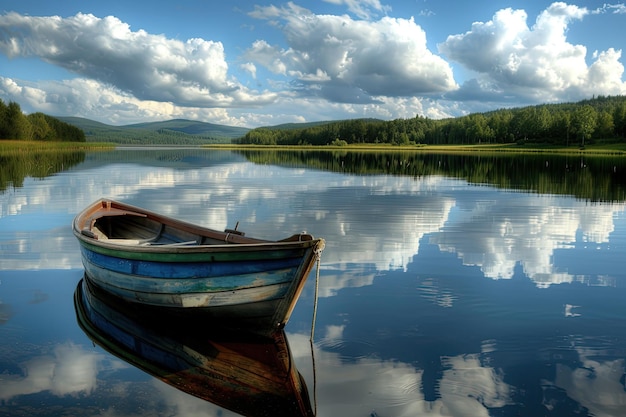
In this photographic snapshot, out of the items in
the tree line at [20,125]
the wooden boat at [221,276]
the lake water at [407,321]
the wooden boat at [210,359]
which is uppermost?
the tree line at [20,125]

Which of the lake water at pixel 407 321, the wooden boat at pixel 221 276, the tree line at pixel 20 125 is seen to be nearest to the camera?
the lake water at pixel 407 321

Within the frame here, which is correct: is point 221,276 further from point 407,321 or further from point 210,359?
point 407,321

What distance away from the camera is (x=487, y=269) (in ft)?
55.4

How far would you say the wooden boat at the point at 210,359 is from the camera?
8876mm

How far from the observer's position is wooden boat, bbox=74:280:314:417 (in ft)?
29.1

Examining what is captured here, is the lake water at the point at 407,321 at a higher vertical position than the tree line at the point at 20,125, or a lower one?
lower

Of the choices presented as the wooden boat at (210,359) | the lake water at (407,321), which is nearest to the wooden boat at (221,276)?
the wooden boat at (210,359)

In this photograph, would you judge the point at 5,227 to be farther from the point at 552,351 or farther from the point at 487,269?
the point at 552,351

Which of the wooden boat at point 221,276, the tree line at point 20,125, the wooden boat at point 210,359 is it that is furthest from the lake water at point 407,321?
the tree line at point 20,125

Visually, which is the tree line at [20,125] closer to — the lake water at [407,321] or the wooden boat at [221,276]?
the lake water at [407,321]

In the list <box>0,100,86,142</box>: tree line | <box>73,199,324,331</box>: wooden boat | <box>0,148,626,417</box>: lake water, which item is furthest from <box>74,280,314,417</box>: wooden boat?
<box>0,100,86,142</box>: tree line

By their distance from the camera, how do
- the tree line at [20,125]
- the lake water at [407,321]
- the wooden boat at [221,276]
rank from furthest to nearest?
the tree line at [20,125]
the wooden boat at [221,276]
the lake water at [407,321]

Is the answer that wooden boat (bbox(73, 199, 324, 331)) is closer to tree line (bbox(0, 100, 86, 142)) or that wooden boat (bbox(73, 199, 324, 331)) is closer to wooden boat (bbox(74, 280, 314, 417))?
wooden boat (bbox(74, 280, 314, 417))

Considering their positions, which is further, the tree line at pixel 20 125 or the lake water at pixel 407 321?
the tree line at pixel 20 125
